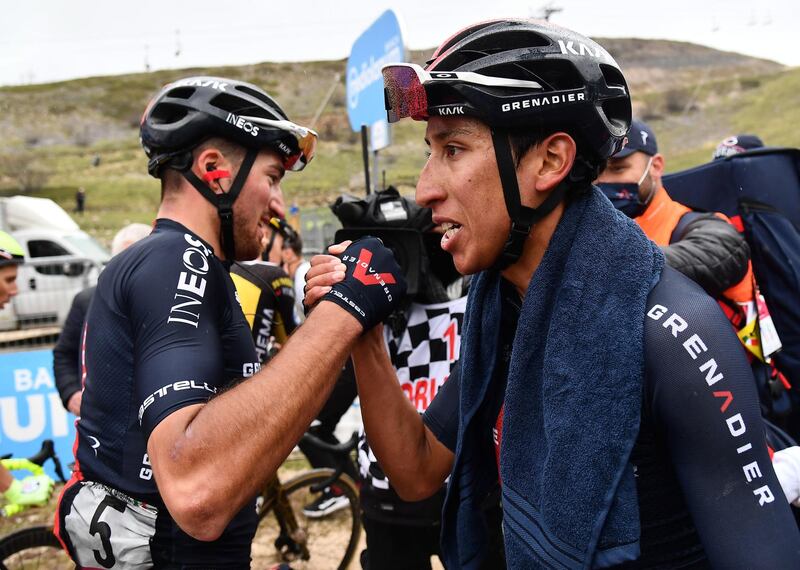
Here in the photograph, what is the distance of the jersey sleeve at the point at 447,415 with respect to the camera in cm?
213

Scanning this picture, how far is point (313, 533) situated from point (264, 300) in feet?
8.83

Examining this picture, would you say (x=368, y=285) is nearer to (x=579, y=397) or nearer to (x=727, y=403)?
(x=579, y=397)

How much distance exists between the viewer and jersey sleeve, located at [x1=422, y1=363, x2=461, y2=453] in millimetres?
2131

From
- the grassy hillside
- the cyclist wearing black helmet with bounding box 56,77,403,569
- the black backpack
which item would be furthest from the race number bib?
the grassy hillside

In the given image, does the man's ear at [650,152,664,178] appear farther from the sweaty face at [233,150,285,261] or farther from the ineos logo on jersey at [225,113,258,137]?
the ineos logo on jersey at [225,113,258,137]

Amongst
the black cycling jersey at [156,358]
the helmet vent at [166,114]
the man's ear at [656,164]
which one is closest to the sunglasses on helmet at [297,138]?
the helmet vent at [166,114]

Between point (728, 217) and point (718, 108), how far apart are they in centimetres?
7394

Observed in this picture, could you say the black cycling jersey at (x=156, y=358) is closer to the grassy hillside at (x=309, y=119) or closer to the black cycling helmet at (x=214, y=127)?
the black cycling helmet at (x=214, y=127)

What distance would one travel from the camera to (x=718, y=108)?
2660 inches

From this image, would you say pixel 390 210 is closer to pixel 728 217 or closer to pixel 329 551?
pixel 728 217

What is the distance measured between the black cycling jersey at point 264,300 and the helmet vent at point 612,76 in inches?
103

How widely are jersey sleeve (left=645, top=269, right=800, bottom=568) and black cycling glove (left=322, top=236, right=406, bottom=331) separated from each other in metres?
0.75

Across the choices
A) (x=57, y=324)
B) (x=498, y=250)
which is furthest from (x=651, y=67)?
(x=498, y=250)

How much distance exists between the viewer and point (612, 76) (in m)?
1.79
